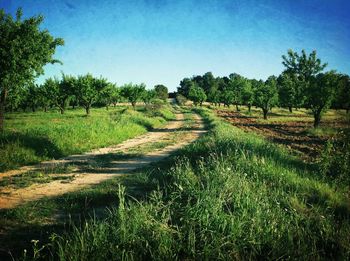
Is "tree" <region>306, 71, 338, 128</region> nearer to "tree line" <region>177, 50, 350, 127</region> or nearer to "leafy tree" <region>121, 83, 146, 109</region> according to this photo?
"tree line" <region>177, 50, 350, 127</region>

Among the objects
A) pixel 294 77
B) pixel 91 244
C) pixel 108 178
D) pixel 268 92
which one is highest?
pixel 294 77

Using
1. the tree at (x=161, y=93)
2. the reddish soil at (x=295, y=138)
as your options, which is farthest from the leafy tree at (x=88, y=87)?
the tree at (x=161, y=93)

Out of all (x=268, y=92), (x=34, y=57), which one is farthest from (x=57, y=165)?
(x=268, y=92)

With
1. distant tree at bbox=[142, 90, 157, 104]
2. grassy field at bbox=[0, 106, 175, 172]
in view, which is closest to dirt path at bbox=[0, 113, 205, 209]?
grassy field at bbox=[0, 106, 175, 172]

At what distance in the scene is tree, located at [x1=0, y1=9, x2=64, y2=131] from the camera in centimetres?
1628

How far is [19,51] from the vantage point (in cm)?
1647

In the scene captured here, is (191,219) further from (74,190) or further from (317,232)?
(74,190)

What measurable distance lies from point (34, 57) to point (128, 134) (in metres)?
8.95

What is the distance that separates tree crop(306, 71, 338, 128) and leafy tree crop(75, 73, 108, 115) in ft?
101

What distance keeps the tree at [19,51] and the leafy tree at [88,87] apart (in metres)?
18.5

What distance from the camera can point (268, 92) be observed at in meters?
48.8

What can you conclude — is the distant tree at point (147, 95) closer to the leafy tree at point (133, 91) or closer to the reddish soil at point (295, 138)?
the leafy tree at point (133, 91)

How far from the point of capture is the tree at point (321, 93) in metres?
31.5

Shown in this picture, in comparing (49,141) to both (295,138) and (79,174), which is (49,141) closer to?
(79,174)
